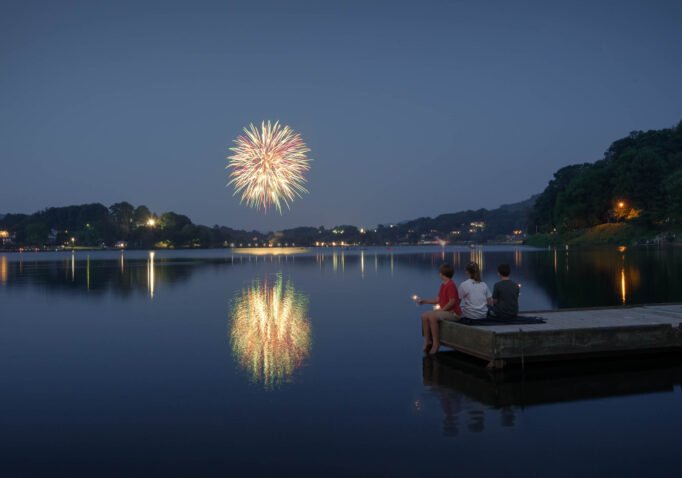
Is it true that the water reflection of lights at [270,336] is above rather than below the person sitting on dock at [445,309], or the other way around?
below

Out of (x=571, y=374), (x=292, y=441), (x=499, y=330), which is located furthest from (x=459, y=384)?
(x=292, y=441)

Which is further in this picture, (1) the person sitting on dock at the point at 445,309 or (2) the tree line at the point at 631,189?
(2) the tree line at the point at 631,189

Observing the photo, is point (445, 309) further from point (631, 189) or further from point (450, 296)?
point (631, 189)

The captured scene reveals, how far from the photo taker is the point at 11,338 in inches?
717

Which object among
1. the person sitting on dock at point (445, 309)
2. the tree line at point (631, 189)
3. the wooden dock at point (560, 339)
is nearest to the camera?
the wooden dock at point (560, 339)

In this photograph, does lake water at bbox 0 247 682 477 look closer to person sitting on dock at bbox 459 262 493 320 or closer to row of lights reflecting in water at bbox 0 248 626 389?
row of lights reflecting in water at bbox 0 248 626 389

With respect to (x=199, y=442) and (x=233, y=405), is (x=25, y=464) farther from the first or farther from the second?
(x=233, y=405)

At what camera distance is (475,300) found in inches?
541

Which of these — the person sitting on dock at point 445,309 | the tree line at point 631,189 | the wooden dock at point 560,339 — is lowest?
the wooden dock at point 560,339

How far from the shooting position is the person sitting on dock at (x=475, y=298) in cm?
1370

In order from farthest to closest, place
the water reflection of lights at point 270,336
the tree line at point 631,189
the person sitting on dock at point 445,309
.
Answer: the tree line at point 631,189, the person sitting on dock at point 445,309, the water reflection of lights at point 270,336

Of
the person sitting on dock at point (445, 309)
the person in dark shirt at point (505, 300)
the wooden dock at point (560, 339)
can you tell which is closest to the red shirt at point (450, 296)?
the person sitting on dock at point (445, 309)

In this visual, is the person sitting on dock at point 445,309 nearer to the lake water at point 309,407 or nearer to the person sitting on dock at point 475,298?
the person sitting on dock at point 475,298

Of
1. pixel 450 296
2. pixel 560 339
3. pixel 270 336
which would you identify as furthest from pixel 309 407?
pixel 270 336
